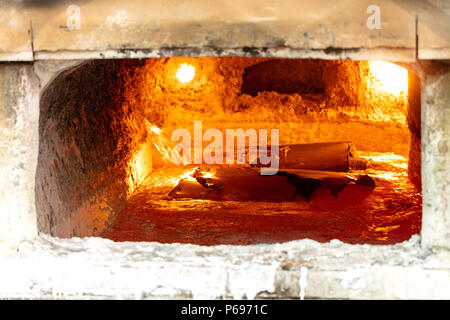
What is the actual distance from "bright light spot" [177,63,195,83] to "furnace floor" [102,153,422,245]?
9.30ft

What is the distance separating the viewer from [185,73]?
339 inches

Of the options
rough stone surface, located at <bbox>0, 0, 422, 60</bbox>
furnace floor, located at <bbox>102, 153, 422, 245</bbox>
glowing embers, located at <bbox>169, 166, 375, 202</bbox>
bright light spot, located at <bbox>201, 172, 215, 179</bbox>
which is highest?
rough stone surface, located at <bbox>0, 0, 422, 60</bbox>

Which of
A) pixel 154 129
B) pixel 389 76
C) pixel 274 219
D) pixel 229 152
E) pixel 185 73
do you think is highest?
pixel 185 73

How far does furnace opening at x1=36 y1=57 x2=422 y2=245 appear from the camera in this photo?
14.5 feet

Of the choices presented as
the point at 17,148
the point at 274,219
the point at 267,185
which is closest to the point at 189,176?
the point at 267,185

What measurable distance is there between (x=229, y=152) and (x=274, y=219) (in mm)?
2967

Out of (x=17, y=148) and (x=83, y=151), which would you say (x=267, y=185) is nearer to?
(x=83, y=151)

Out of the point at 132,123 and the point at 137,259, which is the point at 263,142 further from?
the point at 137,259

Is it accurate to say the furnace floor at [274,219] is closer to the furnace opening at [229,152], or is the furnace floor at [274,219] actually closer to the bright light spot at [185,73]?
the furnace opening at [229,152]

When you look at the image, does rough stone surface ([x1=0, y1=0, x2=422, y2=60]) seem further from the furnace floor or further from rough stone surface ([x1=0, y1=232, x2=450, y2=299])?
the furnace floor

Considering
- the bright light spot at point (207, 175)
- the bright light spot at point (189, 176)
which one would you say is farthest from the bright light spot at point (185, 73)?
the bright light spot at point (207, 175)

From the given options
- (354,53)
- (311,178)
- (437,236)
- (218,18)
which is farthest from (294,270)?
(311,178)

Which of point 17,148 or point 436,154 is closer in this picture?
point 436,154

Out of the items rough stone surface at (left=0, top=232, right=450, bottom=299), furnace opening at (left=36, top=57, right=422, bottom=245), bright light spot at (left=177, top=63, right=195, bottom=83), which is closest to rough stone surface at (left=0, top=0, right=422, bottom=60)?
furnace opening at (left=36, top=57, right=422, bottom=245)
